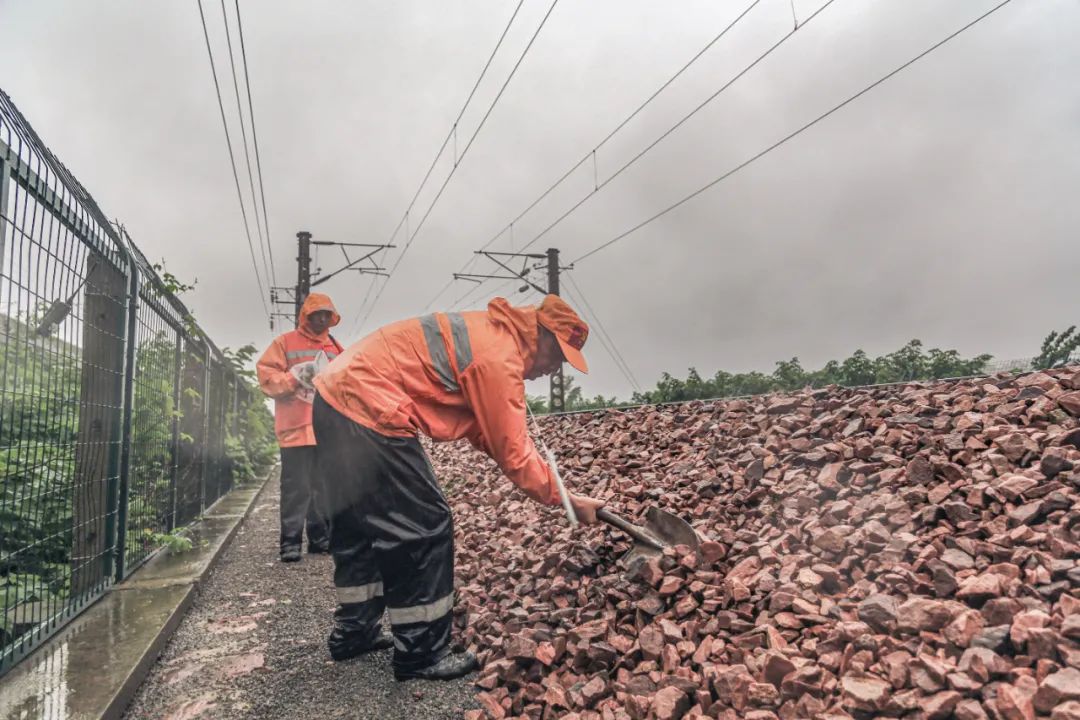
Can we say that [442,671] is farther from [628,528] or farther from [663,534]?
[663,534]

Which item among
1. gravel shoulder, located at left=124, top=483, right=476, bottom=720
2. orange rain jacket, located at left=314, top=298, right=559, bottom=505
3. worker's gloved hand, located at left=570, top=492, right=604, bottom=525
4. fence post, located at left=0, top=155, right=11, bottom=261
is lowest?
gravel shoulder, located at left=124, top=483, right=476, bottom=720

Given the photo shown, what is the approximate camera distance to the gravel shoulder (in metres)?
2.32

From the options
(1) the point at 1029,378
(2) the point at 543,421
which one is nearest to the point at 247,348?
(2) the point at 543,421

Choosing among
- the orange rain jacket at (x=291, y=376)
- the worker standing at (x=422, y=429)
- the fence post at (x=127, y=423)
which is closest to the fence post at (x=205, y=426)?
the orange rain jacket at (x=291, y=376)

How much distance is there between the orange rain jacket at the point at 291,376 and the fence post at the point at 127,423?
824mm

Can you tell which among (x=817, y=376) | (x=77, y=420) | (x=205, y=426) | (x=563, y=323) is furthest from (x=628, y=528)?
Answer: (x=817, y=376)

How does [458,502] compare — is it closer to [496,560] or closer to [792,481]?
[496,560]

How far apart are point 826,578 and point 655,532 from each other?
827 mm

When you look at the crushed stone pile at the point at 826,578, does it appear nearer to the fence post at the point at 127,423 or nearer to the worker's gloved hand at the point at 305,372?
the worker's gloved hand at the point at 305,372

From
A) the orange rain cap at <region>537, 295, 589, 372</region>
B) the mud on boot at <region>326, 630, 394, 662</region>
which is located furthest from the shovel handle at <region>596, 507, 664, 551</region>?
the mud on boot at <region>326, 630, 394, 662</region>

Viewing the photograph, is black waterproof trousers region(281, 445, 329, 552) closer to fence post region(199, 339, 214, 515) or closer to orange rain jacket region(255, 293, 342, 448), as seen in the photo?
orange rain jacket region(255, 293, 342, 448)

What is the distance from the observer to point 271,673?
2.62 m

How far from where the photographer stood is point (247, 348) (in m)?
9.16

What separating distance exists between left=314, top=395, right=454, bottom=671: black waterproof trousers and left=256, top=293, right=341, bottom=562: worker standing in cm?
193
